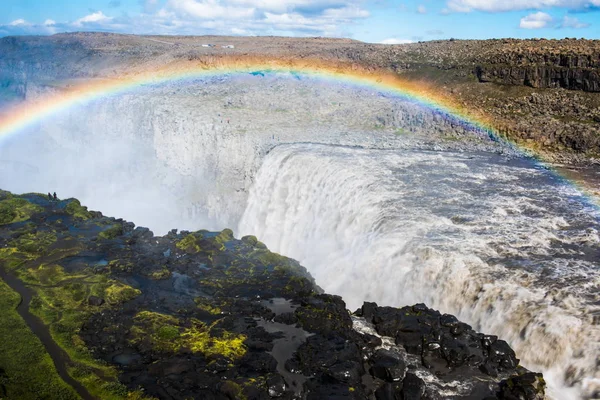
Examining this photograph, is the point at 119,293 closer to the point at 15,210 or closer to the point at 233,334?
the point at 233,334

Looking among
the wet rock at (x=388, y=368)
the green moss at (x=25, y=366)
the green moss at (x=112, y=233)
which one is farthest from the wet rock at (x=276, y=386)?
the green moss at (x=112, y=233)

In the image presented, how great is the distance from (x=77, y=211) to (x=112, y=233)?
559 cm

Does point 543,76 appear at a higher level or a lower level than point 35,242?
higher

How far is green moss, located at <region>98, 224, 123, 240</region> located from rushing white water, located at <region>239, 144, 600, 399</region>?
29.5 ft

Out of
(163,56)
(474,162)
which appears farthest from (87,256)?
(163,56)

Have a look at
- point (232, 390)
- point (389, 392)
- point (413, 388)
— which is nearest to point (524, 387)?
point (413, 388)

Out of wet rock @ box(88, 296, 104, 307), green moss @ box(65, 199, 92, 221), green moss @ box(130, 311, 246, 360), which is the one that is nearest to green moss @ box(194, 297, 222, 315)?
green moss @ box(130, 311, 246, 360)

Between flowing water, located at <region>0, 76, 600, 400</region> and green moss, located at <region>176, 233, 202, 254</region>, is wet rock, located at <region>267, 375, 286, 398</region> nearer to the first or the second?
flowing water, located at <region>0, 76, 600, 400</region>

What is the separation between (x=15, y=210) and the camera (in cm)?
3409

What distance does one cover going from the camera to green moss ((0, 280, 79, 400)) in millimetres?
15789

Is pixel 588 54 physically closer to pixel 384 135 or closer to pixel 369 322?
pixel 384 135

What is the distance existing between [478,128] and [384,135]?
7.60 metres

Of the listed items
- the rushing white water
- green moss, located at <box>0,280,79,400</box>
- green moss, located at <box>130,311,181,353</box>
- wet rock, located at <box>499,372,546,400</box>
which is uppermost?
the rushing white water

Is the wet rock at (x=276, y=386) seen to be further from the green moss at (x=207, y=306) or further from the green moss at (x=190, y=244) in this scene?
the green moss at (x=190, y=244)
